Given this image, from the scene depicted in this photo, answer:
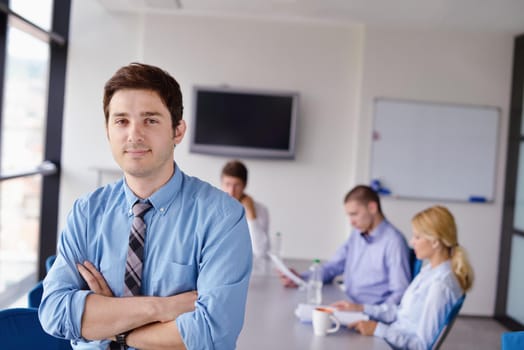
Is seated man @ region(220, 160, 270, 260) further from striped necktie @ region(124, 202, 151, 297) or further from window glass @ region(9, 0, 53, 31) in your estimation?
striped necktie @ region(124, 202, 151, 297)

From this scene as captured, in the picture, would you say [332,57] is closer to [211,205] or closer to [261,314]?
[261,314]

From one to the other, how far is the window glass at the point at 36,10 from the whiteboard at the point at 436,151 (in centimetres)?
332

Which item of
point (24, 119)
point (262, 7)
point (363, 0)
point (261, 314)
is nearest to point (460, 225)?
point (363, 0)

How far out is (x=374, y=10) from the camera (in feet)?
16.8

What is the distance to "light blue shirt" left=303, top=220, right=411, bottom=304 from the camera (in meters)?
3.24

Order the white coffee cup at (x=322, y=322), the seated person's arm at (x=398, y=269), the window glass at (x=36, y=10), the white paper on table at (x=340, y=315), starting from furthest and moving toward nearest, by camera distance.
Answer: the window glass at (x=36, y=10), the seated person's arm at (x=398, y=269), the white paper on table at (x=340, y=315), the white coffee cup at (x=322, y=322)

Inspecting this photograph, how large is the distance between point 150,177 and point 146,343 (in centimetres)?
43

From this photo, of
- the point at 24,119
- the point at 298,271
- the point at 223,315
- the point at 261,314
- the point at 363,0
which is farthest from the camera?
the point at 24,119

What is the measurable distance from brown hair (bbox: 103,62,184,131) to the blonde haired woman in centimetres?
141

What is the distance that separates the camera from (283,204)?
5895mm

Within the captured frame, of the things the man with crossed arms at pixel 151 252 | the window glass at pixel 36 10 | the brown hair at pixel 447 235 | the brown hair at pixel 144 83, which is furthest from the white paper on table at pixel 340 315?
the window glass at pixel 36 10

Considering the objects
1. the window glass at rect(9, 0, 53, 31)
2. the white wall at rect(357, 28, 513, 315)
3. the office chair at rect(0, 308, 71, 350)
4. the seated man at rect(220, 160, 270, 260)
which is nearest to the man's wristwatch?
the office chair at rect(0, 308, 71, 350)

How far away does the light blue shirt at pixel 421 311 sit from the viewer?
2547 millimetres

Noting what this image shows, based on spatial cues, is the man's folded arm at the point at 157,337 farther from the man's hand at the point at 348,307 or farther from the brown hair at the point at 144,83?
the man's hand at the point at 348,307
